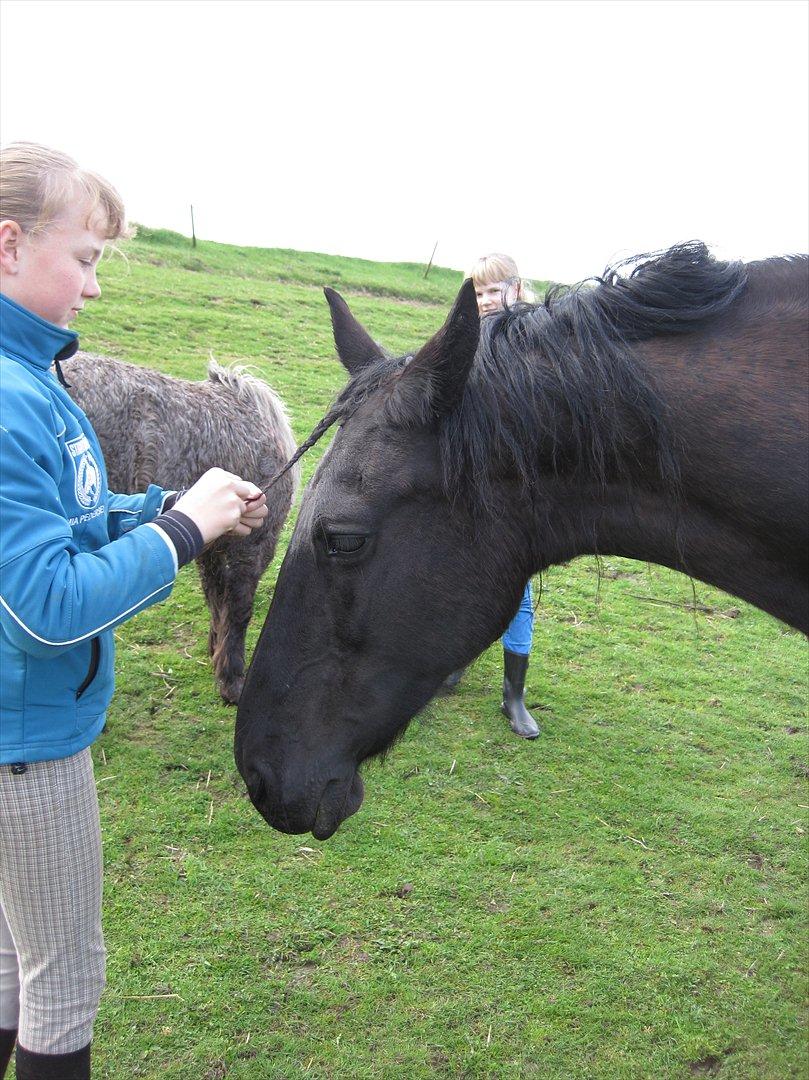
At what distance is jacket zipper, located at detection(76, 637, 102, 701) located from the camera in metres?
2.06

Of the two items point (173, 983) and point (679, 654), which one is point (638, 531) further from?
point (679, 654)

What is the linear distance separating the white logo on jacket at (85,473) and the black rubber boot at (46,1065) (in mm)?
1431

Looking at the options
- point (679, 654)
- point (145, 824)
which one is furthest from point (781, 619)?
Answer: point (679, 654)

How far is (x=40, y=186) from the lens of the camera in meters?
1.87

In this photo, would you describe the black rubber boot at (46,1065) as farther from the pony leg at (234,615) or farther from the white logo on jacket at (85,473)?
the pony leg at (234,615)

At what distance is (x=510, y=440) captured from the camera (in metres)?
2.22

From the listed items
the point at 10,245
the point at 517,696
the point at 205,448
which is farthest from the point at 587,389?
the point at 205,448

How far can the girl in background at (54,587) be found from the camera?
5.85 ft

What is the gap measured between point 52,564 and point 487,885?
9.57 feet

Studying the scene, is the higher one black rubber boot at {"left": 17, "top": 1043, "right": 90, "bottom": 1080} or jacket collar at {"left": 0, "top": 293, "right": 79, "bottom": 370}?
jacket collar at {"left": 0, "top": 293, "right": 79, "bottom": 370}

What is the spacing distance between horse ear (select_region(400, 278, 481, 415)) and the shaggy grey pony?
303cm

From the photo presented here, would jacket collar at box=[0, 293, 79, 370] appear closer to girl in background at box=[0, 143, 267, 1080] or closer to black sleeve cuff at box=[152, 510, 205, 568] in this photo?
girl in background at box=[0, 143, 267, 1080]

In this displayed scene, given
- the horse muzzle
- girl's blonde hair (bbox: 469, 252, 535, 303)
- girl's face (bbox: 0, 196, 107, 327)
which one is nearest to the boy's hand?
girl's face (bbox: 0, 196, 107, 327)

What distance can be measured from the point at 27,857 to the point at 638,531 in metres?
1.84
